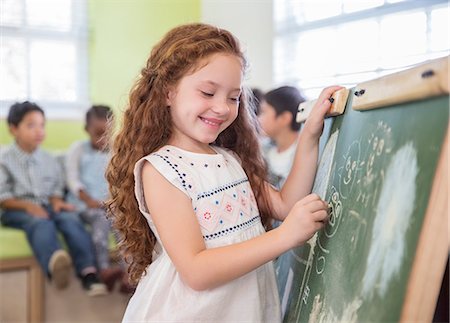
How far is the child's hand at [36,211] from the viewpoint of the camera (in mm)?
3346

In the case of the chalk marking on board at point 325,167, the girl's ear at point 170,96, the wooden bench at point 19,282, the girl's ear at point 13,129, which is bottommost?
the wooden bench at point 19,282

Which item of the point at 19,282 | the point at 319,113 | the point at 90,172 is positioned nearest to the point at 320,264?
the point at 319,113

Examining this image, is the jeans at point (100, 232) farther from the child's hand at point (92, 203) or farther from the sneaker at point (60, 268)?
the sneaker at point (60, 268)

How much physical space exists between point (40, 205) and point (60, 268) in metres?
0.55

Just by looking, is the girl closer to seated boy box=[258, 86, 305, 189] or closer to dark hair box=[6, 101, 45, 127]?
seated boy box=[258, 86, 305, 189]

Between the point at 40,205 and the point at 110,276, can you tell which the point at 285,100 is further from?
the point at 40,205

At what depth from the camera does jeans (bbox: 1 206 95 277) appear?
123 inches

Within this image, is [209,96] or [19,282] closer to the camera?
[209,96]

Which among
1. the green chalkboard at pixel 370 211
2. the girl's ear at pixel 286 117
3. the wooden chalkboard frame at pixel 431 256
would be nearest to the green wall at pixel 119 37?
the girl's ear at pixel 286 117

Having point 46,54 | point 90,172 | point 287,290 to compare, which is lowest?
point 90,172

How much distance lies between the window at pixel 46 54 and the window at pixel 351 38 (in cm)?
153

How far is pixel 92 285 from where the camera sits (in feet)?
10.3

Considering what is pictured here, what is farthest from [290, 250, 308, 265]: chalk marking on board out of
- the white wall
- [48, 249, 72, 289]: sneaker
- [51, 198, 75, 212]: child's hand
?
the white wall

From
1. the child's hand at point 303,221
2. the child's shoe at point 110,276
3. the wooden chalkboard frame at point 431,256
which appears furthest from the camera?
the child's shoe at point 110,276
